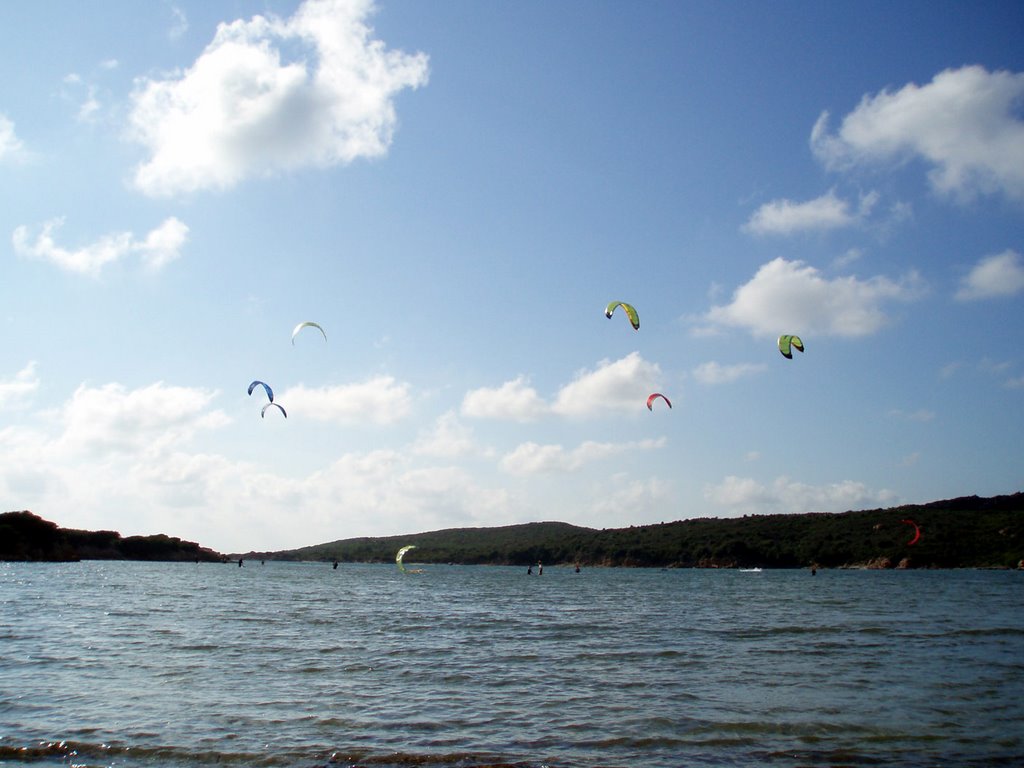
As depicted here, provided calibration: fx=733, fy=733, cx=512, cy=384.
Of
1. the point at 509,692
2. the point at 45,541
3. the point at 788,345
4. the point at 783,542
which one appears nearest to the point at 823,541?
the point at 783,542

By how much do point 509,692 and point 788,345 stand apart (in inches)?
764

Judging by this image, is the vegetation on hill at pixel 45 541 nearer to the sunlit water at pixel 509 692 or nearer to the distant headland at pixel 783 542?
the distant headland at pixel 783 542

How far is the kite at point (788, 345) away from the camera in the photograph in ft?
91.6

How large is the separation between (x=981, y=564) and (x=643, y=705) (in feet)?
359

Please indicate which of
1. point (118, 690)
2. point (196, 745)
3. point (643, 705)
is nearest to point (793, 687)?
point (643, 705)

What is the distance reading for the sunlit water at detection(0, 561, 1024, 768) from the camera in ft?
36.0

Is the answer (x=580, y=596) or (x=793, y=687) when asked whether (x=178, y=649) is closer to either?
(x=793, y=687)

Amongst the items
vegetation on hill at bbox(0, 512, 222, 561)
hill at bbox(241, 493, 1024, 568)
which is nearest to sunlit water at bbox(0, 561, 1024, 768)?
hill at bbox(241, 493, 1024, 568)

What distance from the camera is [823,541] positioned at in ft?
415

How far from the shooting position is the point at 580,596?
50.1 m

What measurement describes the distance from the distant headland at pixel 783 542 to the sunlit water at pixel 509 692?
90.5 meters

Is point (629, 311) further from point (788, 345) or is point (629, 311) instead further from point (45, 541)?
point (45, 541)

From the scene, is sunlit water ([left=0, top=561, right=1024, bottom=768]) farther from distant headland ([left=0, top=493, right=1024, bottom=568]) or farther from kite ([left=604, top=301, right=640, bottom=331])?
distant headland ([left=0, top=493, right=1024, bottom=568])

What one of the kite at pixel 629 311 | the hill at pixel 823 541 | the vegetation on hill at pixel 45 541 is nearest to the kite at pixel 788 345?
the kite at pixel 629 311
